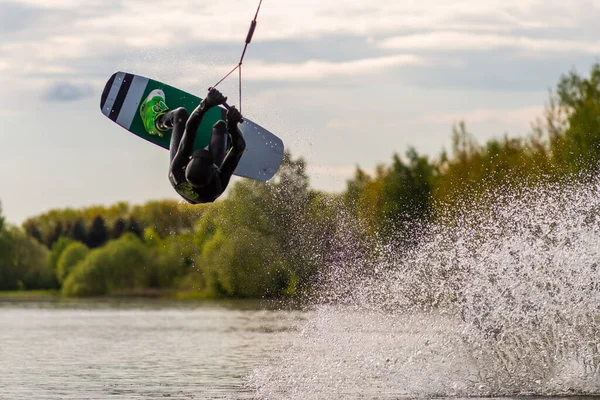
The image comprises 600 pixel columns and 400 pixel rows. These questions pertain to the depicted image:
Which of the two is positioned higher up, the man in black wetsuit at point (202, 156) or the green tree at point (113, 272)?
the man in black wetsuit at point (202, 156)

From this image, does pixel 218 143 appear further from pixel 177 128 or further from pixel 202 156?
pixel 177 128

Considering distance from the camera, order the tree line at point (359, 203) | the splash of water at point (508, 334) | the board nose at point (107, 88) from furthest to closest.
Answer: the tree line at point (359, 203)
the board nose at point (107, 88)
the splash of water at point (508, 334)

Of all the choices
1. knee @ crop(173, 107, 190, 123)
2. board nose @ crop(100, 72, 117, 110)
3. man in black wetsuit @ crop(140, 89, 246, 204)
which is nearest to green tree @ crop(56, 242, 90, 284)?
board nose @ crop(100, 72, 117, 110)

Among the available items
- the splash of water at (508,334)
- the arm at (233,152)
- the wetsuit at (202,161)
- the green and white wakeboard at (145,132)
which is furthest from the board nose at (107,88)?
the splash of water at (508,334)

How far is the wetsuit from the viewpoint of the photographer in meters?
10.7

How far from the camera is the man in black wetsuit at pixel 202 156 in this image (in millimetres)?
10727

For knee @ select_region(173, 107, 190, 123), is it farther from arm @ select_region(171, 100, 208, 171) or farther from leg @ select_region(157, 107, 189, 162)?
arm @ select_region(171, 100, 208, 171)

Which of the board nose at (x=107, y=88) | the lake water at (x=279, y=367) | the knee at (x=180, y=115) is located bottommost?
the lake water at (x=279, y=367)

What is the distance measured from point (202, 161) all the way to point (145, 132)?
3230 millimetres

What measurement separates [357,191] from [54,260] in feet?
165

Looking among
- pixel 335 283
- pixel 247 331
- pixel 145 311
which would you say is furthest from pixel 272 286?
pixel 247 331

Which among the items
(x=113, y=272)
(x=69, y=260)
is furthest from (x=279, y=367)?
(x=69, y=260)

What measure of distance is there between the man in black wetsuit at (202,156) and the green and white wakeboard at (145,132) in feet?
7.50

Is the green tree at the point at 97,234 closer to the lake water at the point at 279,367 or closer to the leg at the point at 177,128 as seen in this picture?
the lake water at the point at 279,367
